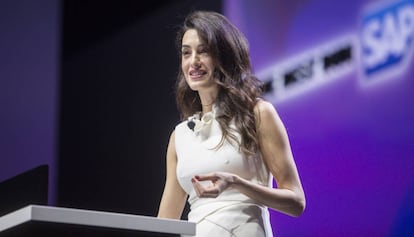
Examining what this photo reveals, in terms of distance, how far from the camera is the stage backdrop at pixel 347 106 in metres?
2.95

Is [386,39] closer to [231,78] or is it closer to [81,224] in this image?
[231,78]

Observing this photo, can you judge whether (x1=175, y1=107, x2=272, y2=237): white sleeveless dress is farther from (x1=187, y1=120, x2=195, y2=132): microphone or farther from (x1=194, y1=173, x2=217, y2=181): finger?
(x1=194, y1=173, x2=217, y2=181): finger

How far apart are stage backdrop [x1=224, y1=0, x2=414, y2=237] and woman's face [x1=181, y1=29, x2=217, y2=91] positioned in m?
0.94

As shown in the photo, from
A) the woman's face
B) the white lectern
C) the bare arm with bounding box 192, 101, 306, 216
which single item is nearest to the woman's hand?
the white lectern

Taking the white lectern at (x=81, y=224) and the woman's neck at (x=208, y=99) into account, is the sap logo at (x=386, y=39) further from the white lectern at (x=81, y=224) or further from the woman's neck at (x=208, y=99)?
the white lectern at (x=81, y=224)

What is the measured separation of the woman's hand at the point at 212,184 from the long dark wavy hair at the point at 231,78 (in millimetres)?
380

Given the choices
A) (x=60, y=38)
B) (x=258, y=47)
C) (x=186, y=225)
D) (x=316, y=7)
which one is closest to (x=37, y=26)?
(x=60, y=38)

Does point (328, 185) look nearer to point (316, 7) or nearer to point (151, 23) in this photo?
point (316, 7)

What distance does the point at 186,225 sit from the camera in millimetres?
1609

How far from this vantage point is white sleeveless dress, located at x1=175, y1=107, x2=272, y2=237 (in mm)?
2107

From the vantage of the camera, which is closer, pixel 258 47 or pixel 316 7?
pixel 316 7

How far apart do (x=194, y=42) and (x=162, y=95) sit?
1.81 metres

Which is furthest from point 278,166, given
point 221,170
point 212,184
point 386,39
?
point 386,39

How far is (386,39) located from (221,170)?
1109 mm
